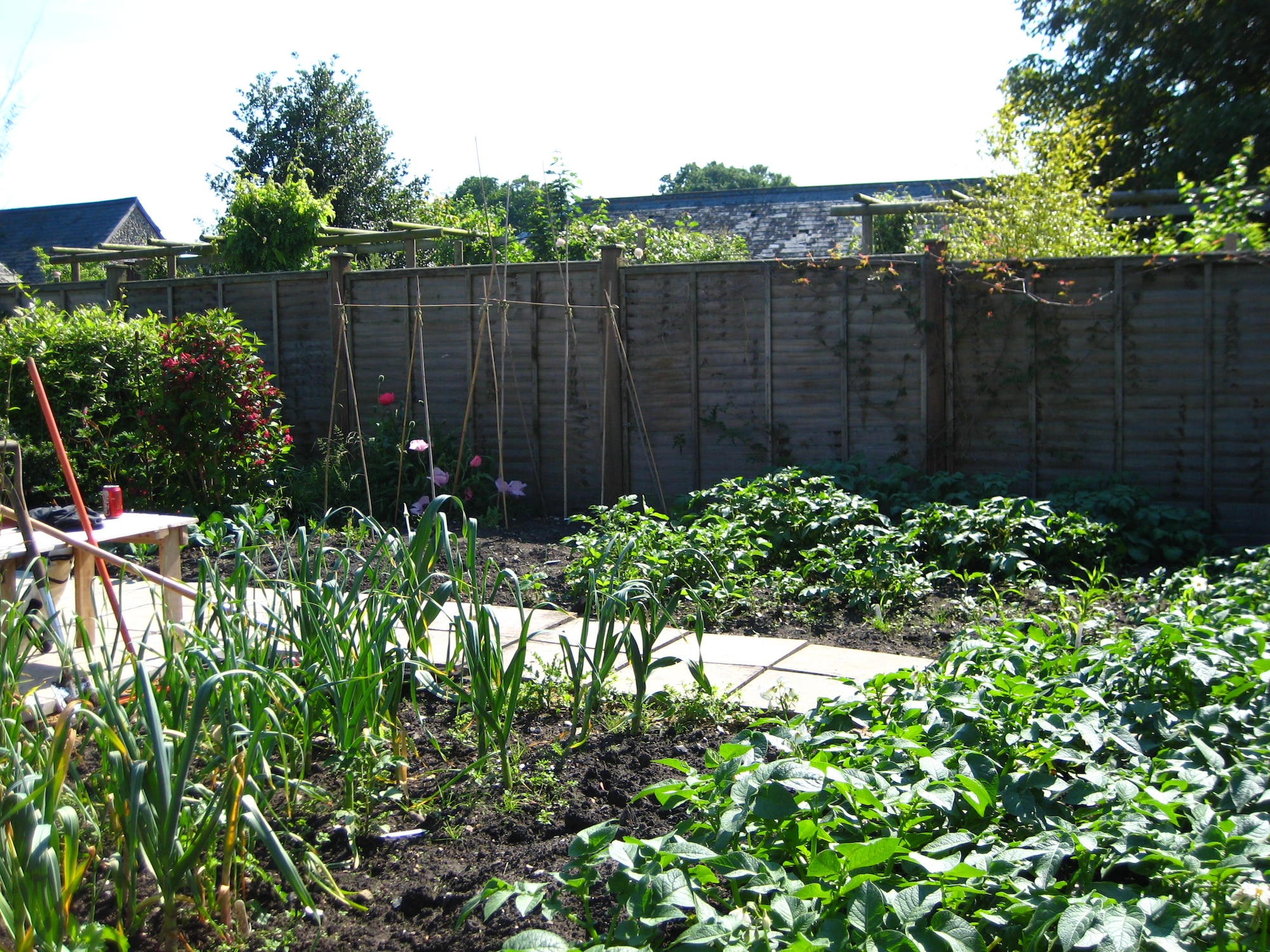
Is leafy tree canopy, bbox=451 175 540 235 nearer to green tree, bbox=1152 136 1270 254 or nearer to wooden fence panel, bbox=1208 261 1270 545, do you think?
wooden fence panel, bbox=1208 261 1270 545

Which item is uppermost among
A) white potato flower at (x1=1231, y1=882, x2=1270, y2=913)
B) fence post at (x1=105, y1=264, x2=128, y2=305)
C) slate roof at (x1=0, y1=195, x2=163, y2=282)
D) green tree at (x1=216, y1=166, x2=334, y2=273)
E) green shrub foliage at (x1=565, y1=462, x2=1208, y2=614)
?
slate roof at (x1=0, y1=195, x2=163, y2=282)

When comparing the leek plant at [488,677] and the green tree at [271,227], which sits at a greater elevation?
the green tree at [271,227]

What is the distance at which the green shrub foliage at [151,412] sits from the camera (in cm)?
667

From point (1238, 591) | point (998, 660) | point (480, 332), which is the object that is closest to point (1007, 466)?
point (1238, 591)

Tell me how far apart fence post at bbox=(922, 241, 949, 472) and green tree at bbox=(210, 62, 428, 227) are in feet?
68.3

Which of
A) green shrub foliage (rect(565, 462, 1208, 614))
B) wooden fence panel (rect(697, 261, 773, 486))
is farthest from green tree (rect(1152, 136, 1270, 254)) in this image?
wooden fence panel (rect(697, 261, 773, 486))

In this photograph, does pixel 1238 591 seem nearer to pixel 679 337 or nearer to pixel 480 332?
pixel 679 337

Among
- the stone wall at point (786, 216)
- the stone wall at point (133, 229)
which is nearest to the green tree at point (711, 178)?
the stone wall at point (133, 229)

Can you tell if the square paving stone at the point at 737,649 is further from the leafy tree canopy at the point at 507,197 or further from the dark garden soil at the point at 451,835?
the leafy tree canopy at the point at 507,197

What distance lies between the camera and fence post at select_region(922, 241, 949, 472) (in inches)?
264

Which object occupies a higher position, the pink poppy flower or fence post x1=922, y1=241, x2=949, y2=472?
fence post x1=922, y1=241, x2=949, y2=472

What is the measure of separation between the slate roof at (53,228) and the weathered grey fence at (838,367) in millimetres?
26093

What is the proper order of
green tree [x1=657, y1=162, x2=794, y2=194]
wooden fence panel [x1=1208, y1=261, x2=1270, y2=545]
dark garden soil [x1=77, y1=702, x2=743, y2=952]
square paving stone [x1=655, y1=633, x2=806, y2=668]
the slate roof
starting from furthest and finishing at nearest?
green tree [x1=657, y1=162, x2=794, y2=194] → the slate roof → wooden fence panel [x1=1208, y1=261, x2=1270, y2=545] → square paving stone [x1=655, y1=633, x2=806, y2=668] → dark garden soil [x1=77, y1=702, x2=743, y2=952]

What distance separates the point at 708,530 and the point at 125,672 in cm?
273
